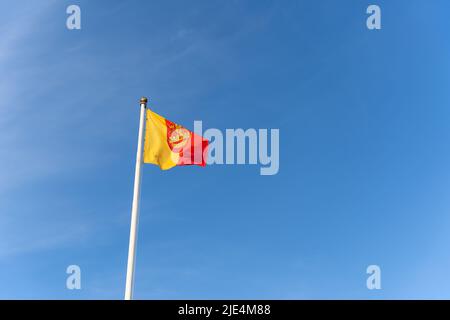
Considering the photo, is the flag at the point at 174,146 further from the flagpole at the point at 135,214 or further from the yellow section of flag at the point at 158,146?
the flagpole at the point at 135,214

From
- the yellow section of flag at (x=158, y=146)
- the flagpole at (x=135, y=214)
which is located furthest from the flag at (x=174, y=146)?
the flagpole at (x=135, y=214)

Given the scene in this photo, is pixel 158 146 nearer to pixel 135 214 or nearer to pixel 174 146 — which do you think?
pixel 174 146

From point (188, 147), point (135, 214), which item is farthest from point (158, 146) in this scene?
point (135, 214)

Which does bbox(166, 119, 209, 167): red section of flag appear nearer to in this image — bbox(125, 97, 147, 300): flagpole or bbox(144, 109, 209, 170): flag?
bbox(144, 109, 209, 170): flag

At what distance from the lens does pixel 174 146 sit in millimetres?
26031

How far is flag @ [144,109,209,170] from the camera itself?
25.9 metres

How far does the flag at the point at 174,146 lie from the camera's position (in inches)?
1018
